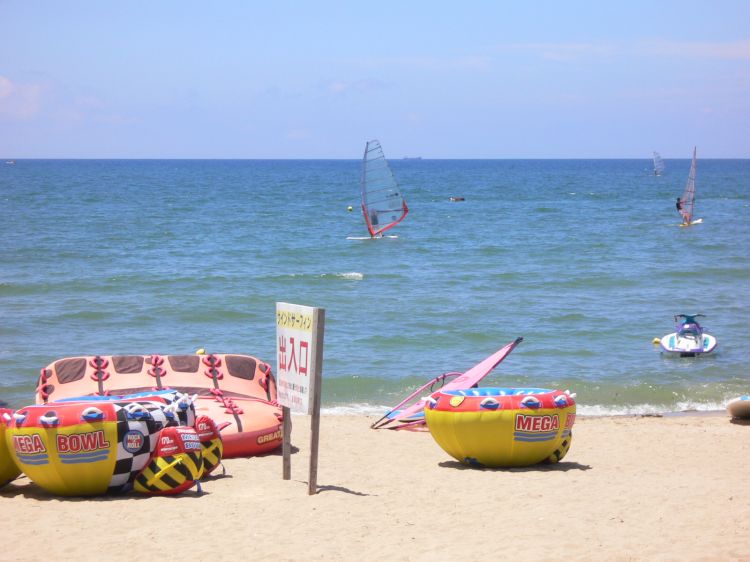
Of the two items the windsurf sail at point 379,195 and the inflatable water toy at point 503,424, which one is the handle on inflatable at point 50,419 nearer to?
the inflatable water toy at point 503,424

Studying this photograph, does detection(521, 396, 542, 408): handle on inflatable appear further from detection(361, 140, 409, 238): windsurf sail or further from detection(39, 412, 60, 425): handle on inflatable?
detection(361, 140, 409, 238): windsurf sail

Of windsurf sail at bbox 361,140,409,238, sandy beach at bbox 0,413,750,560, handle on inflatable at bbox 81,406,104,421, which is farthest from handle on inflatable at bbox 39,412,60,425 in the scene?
windsurf sail at bbox 361,140,409,238

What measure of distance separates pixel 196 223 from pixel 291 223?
15.4 ft

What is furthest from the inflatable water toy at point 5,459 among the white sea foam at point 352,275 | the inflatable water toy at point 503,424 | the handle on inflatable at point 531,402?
the white sea foam at point 352,275

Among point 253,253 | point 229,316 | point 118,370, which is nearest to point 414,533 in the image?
point 118,370

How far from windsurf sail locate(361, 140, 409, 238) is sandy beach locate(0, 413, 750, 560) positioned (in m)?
25.7

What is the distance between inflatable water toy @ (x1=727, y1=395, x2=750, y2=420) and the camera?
12242 mm

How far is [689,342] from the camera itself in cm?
1705

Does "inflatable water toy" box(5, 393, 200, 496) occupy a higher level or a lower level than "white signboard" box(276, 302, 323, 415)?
lower

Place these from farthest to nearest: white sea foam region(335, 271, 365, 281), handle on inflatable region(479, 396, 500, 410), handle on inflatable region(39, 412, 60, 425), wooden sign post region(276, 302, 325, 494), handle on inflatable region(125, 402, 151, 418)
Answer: white sea foam region(335, 271, 365, 281), handle on inflatable region(479, 396, 500, 410), handle on inflatable region(125, 402, 151, 418), wooden sign post region(276, 302, 325, 494), handle on inflatable region(39, 412, 60, 425)

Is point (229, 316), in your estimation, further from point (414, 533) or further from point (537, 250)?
point (537, 250)

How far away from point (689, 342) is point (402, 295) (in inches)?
346

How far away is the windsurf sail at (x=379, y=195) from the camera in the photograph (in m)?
34.9

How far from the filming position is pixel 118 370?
10180 millimetres
